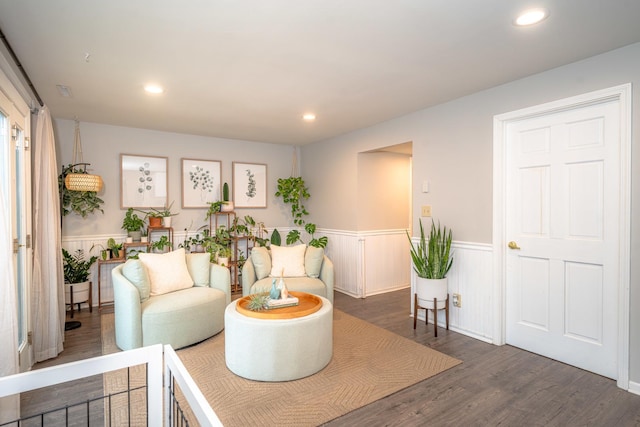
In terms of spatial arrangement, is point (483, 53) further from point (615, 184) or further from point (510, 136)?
point (615, 184)

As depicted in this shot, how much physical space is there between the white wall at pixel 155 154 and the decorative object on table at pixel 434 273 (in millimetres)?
2997

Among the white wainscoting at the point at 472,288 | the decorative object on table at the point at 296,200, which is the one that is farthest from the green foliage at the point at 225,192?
the white wainscoting at the point at 472,288

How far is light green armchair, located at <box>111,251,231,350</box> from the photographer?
2.89m

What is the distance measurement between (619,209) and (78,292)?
5.30 metres

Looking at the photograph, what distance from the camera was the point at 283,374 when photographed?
2.46 m

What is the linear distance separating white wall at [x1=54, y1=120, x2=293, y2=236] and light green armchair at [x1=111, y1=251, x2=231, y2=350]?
164cm

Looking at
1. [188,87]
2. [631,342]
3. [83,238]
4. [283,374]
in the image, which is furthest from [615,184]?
[83,238]

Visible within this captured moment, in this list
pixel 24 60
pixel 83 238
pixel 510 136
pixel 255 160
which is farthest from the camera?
pixel 255 160

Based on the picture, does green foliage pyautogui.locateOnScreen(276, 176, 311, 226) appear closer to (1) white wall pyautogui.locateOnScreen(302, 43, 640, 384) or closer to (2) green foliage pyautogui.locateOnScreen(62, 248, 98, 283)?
(1) white wall pyautogui.locateOnScreen(302, 43, 640, 384)

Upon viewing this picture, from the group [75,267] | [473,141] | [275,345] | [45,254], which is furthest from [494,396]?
[75,267]

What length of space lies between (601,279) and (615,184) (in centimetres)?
72

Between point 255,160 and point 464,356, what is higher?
point 255,160

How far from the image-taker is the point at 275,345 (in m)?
2.45

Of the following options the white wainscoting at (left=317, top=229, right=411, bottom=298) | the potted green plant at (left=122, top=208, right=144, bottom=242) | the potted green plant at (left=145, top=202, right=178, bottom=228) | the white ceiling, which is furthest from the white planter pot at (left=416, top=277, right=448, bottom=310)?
the potted green plant at (left=122, top=208, right=144, bottom=242)
